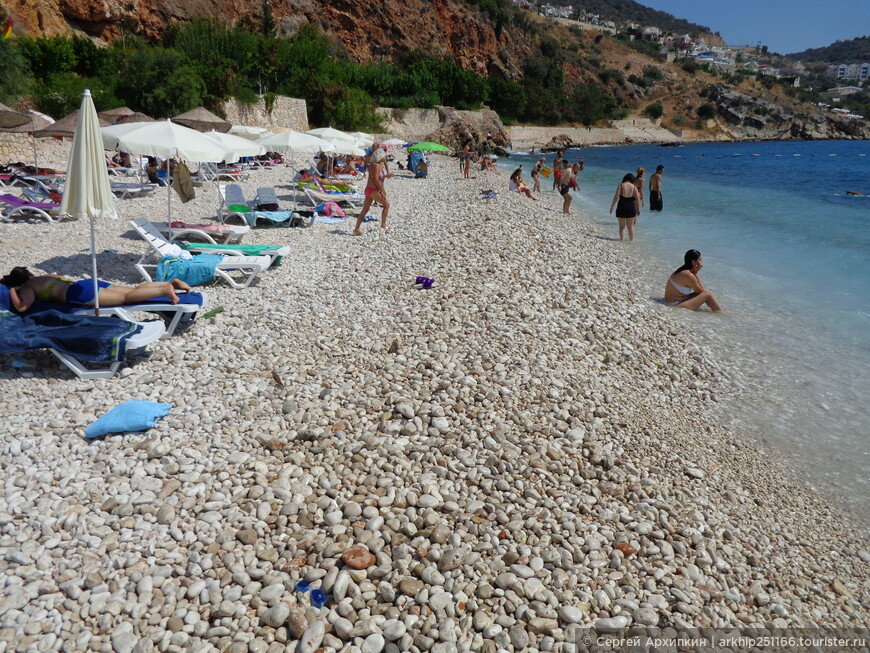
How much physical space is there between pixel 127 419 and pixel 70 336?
138cm

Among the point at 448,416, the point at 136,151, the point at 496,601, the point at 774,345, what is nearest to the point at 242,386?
the point at 448,416

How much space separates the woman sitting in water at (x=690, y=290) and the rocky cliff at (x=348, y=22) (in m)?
36.0

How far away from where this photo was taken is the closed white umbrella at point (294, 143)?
14.0m

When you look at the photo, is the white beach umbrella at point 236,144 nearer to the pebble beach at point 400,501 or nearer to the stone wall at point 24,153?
the pebble beach at point 400,501

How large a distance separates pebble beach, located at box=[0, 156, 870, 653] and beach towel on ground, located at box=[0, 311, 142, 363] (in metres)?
0.22

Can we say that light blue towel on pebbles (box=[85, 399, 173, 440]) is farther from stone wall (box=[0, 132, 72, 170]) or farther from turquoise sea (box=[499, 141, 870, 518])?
stone wall (box=[0, 132, 72, 170])

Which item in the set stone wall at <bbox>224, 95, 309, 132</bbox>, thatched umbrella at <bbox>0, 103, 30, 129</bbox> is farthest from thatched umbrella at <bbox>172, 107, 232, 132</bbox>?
stone wall at <bbox>224, 95, 309, 132</bbox>

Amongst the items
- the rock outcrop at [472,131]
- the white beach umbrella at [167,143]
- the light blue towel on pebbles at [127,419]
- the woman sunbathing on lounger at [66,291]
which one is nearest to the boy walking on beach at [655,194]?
the white beach umbrella at [167,143]

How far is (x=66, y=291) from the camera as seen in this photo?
527 centimetres

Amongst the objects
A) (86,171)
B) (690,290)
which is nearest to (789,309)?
(690,290)

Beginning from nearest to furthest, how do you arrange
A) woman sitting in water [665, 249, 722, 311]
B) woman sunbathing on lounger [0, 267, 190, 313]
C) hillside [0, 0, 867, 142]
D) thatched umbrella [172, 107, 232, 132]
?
woman sunbathing on lounger [0, 267, 190, 313], woman sitting in water [665, 249, 722, 311], thatched umbrella [172, 107, 232, 132], hillside [0, 0, 867, 142]

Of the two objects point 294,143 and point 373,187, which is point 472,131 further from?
point 373,187

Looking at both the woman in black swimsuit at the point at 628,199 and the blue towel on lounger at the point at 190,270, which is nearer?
the blue towel on lounger at the point at 190,270

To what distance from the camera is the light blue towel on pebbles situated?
381cm
